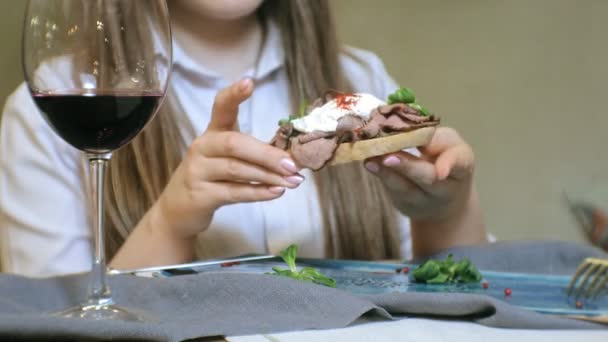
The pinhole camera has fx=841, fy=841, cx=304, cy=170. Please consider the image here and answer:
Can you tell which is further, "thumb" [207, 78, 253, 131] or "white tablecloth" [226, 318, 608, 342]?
"thumb" [207, 78, 253, 131]

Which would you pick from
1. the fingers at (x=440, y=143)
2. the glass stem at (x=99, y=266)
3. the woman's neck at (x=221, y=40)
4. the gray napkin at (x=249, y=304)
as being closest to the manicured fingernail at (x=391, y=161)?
the fingers at (x=440, y=143)

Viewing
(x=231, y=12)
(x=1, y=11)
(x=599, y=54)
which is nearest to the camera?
(x=231, y=12)

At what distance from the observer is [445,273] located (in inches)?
39.4

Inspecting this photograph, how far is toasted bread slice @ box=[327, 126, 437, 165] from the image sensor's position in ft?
3.53

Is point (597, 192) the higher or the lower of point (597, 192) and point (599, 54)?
the lower

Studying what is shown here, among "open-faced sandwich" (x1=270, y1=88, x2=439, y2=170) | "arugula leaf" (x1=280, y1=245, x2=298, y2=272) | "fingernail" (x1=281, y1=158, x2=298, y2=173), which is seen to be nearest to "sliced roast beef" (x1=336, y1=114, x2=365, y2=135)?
"open-faced sandwich" (x1=270, y1=88, x2=439, y2=170)

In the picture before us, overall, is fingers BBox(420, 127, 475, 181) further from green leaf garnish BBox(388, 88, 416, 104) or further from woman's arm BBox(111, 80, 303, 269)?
woman's arm BBox(111, 80, 303, 269)

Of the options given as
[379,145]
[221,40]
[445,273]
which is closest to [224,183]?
[379,145]

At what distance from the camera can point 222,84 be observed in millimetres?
1775

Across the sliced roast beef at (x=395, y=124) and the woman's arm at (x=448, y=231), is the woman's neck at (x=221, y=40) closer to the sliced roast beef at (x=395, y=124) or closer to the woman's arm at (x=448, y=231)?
the woman's arm at (x=448, y=231)

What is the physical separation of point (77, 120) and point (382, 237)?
100 cm

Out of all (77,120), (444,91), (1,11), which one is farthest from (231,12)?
(444,91)

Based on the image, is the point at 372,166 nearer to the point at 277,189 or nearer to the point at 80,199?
the point at 277,189

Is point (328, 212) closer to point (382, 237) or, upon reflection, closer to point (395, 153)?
point (382, 237)
